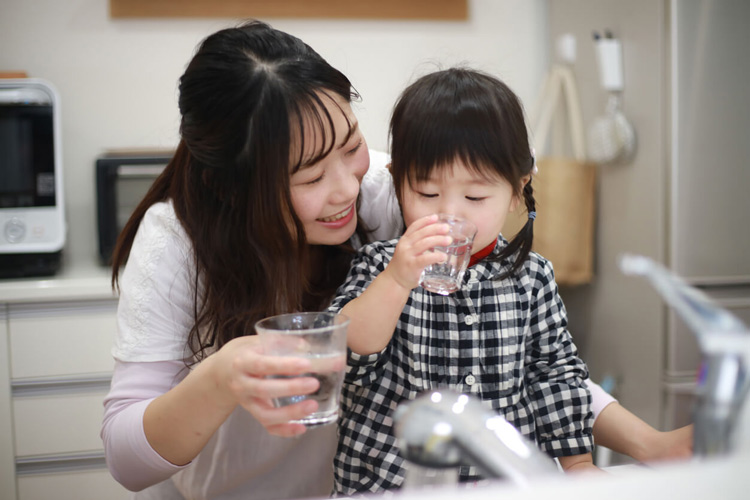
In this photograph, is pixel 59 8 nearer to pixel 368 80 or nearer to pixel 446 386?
pixel 368 80

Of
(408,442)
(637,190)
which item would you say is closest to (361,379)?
(408,442)

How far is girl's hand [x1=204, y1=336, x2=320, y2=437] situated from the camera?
2.18 feet

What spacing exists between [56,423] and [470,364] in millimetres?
1491

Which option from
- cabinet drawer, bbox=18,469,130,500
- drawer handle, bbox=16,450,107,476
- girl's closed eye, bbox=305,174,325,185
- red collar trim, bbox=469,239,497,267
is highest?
girl's closed eye, bbox=305,174,325,185

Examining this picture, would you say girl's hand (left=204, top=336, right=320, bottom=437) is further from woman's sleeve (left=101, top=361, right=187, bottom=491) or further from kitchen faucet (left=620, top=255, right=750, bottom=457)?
kitchen faucet (left=620, top=255, right=750, bottom=457)

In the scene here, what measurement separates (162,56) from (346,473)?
1984mm

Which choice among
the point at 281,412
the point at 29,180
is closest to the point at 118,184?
the point at 29,180

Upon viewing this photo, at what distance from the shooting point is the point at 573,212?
2.28 metres

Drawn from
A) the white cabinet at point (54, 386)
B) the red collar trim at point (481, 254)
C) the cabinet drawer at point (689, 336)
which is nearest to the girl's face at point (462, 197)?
the red collar trim at point (481, 254)

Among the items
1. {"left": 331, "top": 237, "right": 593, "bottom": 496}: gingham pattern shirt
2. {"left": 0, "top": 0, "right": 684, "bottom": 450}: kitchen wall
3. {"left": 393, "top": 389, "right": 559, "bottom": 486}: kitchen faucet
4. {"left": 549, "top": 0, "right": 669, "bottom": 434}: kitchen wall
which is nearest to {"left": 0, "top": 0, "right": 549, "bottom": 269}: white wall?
{"left": 0, "top": 0, "right": 684, "bottom": 450}: kitchen wall

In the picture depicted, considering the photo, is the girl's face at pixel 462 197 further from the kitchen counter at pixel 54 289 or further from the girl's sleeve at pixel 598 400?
the kitchen counter at pixel 54 289

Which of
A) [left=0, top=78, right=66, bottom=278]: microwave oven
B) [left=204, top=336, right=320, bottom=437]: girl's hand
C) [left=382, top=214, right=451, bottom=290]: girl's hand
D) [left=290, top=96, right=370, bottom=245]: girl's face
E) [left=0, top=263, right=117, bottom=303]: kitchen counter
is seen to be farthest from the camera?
[left=0, top=78, right=66, bottom=278]: microwave oven

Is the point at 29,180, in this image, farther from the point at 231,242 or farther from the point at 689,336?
the point at 689,336

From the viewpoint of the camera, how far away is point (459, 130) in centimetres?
101
